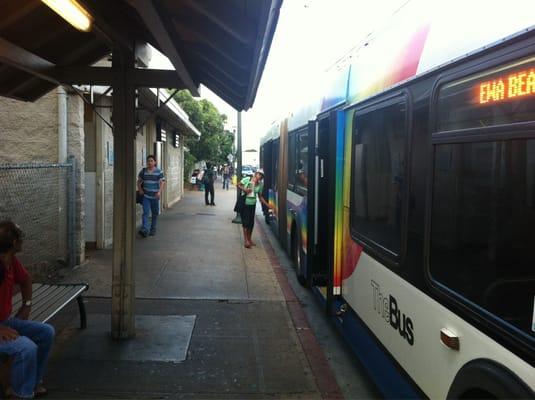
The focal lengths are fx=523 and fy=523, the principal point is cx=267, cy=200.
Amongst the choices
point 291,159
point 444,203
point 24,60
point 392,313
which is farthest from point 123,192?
point 291,159

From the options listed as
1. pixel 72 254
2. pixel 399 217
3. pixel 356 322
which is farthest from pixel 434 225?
pixel 72 254

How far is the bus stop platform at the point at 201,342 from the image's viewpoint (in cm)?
418

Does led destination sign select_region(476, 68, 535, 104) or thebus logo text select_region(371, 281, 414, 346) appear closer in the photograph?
led destination sign select_region(476, 68, 535, 104)

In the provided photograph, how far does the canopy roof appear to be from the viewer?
3.69 metres

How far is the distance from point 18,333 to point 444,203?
2.94m

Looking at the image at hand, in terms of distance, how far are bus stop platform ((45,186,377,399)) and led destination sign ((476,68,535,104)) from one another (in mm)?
2733

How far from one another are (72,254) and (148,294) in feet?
5.77

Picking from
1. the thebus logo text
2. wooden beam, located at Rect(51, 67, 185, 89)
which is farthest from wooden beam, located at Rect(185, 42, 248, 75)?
the thebus logo text

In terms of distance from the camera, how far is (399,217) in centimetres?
343

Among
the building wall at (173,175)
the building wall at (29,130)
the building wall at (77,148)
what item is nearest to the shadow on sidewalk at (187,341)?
the building wall at (77,148)

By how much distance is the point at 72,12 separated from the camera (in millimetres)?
3693

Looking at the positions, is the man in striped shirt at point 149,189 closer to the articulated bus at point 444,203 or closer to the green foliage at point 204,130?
the articulated bus at point 444,203

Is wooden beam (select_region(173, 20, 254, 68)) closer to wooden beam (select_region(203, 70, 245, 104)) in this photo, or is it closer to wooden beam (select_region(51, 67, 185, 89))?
wooden beam (select_region(51, 67, 185, 89))

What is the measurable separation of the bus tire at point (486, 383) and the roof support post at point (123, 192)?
11.2 feet
